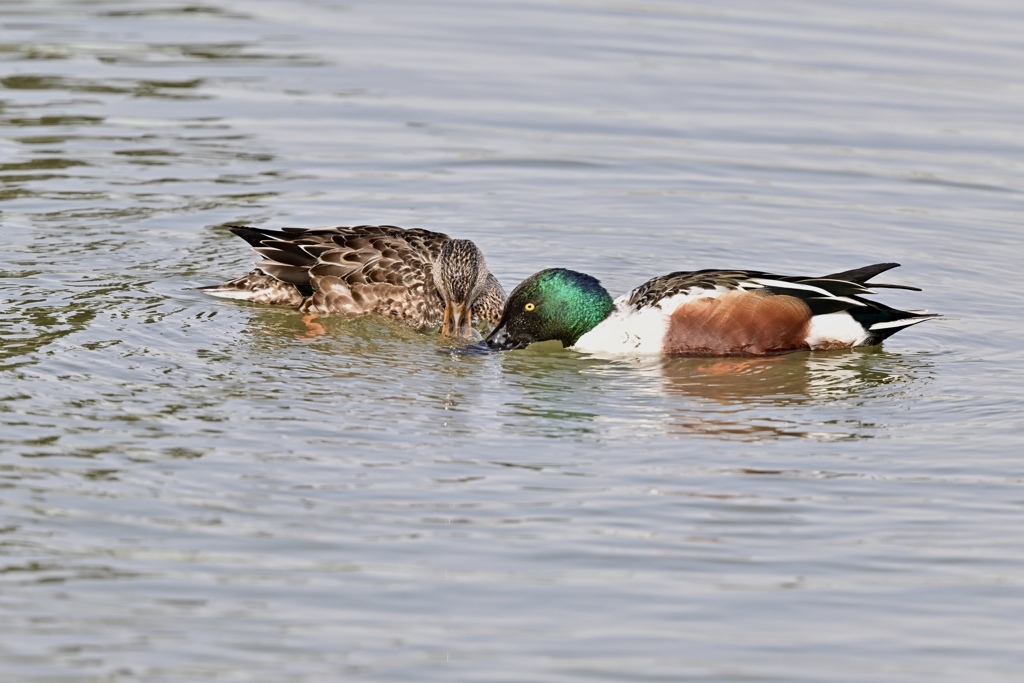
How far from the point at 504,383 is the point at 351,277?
2218 millimetres

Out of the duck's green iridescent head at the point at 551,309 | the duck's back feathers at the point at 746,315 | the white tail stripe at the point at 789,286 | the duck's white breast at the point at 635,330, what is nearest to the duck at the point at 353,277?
the duck's green iridescent head at the point at 551,309

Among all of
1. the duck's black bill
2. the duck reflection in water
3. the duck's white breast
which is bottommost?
the duck reflection in water

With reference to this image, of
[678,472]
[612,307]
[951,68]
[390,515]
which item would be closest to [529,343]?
[612,307]

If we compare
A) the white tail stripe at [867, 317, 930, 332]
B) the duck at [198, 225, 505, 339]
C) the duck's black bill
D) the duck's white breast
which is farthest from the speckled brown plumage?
the white tail stripe at [867, 317, 930, 332]

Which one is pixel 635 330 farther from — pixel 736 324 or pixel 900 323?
pixel 900 323

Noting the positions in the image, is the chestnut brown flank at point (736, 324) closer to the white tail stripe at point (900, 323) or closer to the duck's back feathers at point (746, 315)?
the duck's back feathers at point (746, 315)

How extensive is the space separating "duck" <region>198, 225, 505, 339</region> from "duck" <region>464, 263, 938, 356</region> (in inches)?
26.0

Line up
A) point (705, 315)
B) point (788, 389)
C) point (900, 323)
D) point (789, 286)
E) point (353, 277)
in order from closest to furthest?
point (788, 389), point (705, 315), point (789, 286), point (900, 323), point (353, 277)

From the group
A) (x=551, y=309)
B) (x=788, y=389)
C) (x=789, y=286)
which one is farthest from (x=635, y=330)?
(x=788, y=389)

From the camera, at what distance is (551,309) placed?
1196 cm

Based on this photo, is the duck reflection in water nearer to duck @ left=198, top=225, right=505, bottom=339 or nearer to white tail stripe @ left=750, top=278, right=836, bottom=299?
white tail stripe @ left=750, top=278, right=836, bottom=299

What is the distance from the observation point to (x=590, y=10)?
23.5 m

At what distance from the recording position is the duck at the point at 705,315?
38.5 feet

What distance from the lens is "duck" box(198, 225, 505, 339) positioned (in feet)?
41.5
